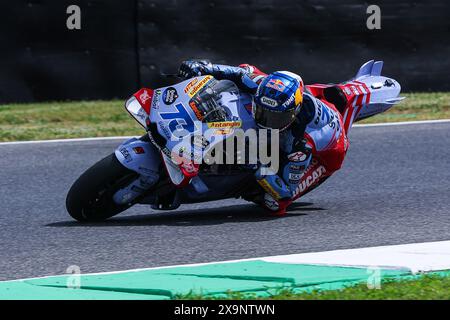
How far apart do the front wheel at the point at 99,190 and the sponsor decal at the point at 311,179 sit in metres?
1.33

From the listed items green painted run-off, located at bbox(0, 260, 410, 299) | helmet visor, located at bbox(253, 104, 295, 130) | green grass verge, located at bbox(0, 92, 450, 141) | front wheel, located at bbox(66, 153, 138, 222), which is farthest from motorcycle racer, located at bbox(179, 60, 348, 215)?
green grass verge, located at bbox(0, 92, 450, 141)

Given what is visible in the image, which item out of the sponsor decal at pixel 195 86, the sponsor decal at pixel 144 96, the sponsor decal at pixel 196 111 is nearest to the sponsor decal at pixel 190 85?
the sponsor decal at pixel 195 86

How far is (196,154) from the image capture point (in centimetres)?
757

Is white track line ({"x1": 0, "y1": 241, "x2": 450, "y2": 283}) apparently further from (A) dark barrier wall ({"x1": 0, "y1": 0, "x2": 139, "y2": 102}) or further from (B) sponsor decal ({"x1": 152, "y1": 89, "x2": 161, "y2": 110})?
(A) dark barrier wall ({"x1": 0, "y1": 0, "x2": 139, "y2": 102})

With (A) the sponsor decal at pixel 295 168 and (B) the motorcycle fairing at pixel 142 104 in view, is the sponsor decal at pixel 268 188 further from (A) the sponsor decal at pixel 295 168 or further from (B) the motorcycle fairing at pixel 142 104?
(B) the motorcycle fairing at pixel 142 104

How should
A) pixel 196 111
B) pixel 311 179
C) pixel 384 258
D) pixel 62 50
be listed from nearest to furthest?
1. pixel 384 258
2. pixel 196 111
3. pixel 311 179
4. pixel 62 50

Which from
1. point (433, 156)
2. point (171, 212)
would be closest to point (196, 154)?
point (171, 212)

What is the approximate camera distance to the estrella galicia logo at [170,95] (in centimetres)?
776

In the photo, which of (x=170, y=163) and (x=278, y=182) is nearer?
(x=170, y=163)

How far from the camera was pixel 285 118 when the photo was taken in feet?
25.1

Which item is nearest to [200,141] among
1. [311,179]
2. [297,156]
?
[297,156]

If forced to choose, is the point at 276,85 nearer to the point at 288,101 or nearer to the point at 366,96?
the point at 288,101

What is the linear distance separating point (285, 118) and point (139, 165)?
1106 mm
